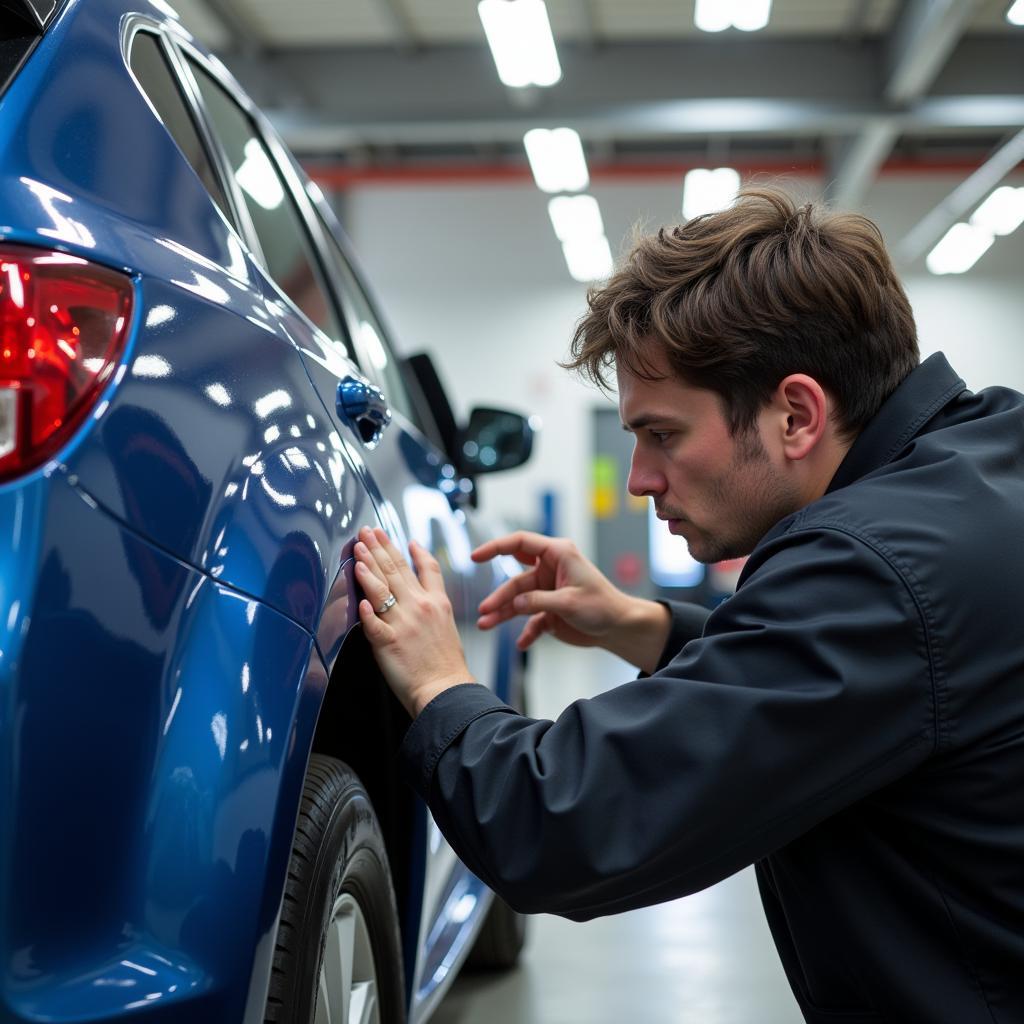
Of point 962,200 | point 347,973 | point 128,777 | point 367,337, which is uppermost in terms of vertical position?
point 962,200

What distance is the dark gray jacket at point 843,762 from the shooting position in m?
1.11

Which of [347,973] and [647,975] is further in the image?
[647,975]

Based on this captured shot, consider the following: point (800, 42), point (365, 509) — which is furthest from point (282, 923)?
point (800, 42)

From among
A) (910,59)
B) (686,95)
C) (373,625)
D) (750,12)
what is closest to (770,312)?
(373,625)

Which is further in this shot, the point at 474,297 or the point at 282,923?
the point at 474,297

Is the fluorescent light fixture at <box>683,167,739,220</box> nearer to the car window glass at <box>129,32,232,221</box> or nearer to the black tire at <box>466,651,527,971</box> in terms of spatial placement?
the black tire at <box>466,651,527,971</box>

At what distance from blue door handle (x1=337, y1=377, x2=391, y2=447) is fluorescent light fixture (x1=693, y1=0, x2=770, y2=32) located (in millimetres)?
6047

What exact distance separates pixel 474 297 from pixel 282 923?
45.2 feet

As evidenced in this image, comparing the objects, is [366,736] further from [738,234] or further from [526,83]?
[526,83]

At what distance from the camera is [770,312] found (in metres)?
1.34

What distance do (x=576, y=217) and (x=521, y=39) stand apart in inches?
180

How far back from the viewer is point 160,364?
1.00 m

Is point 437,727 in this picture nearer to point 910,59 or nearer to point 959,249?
point 910,59

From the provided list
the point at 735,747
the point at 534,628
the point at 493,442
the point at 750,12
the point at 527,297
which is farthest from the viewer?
the point at 527,297
